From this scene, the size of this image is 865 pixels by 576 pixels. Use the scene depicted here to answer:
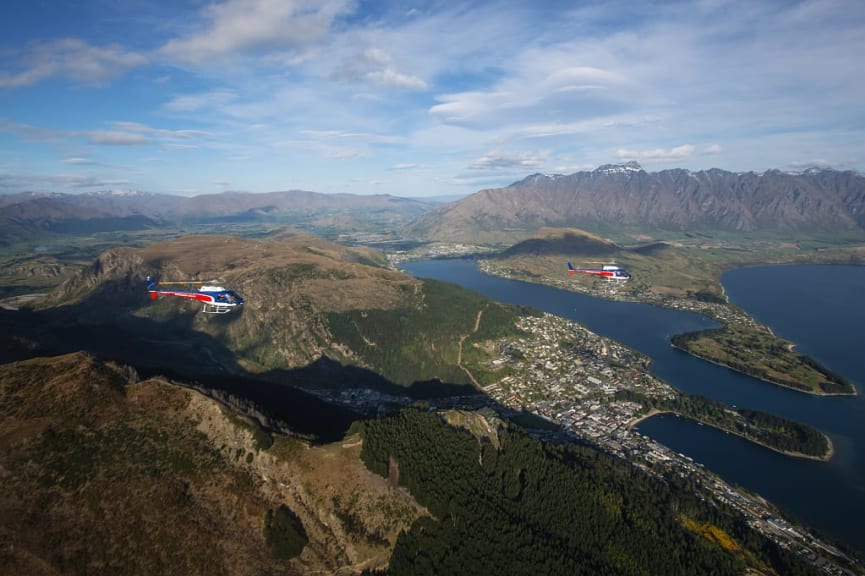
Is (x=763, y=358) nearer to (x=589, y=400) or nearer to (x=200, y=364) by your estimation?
(x=589, y=400)

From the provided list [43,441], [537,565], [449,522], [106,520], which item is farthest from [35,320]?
[537,565]

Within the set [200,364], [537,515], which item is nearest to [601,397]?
[537,515]

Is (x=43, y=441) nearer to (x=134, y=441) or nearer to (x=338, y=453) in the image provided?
(x=134, y=441)

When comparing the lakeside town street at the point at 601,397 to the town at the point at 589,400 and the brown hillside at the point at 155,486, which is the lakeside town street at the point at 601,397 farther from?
the brown hillside at the point at 155,486

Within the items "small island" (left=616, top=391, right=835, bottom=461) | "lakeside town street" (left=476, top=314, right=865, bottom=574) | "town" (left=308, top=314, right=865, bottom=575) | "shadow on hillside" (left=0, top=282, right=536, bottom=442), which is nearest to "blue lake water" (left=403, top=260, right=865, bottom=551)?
"small island" (left=616, top=391, right=835, bottom=461)

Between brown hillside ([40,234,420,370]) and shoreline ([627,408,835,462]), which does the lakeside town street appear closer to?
shoreline ([627,408,835,462])

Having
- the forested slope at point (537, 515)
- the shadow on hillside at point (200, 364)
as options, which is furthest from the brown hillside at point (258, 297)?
the forested slope at point (537, 515)
